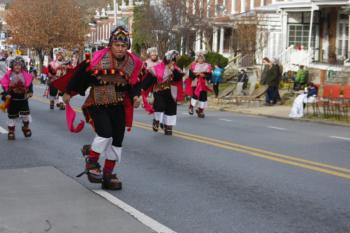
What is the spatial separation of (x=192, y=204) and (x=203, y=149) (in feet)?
15.5

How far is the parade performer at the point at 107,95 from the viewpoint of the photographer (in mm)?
8211

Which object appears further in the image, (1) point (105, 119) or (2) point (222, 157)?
(2) point (222, 157)

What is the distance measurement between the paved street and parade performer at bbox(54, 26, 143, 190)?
0.35 m

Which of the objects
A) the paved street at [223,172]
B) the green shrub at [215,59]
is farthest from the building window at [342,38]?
the paved street at [223,172]

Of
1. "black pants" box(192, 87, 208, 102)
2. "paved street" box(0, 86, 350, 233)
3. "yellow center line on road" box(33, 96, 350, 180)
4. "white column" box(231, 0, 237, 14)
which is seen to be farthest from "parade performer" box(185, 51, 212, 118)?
"white column" box(231, 0, 237, 14)

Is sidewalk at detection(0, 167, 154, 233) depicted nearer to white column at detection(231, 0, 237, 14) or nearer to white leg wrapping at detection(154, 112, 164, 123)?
white leg wrapping at detection(154, 112, 164, 123)

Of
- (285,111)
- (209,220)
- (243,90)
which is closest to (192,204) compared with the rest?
(209,220)

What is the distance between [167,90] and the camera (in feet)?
48.8

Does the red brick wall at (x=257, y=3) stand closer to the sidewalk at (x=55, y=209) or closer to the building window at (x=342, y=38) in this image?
the building window at (x=342, y=38)

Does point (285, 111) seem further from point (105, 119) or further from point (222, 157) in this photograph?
point (105, 119)

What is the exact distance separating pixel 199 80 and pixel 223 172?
32.3 ft

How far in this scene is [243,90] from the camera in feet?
99.3

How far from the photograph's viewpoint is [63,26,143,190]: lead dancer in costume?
8.21 metres

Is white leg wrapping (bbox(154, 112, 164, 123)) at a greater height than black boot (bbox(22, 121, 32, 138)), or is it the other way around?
white leg wrapping (bbox(154, 112, 164, 123))
